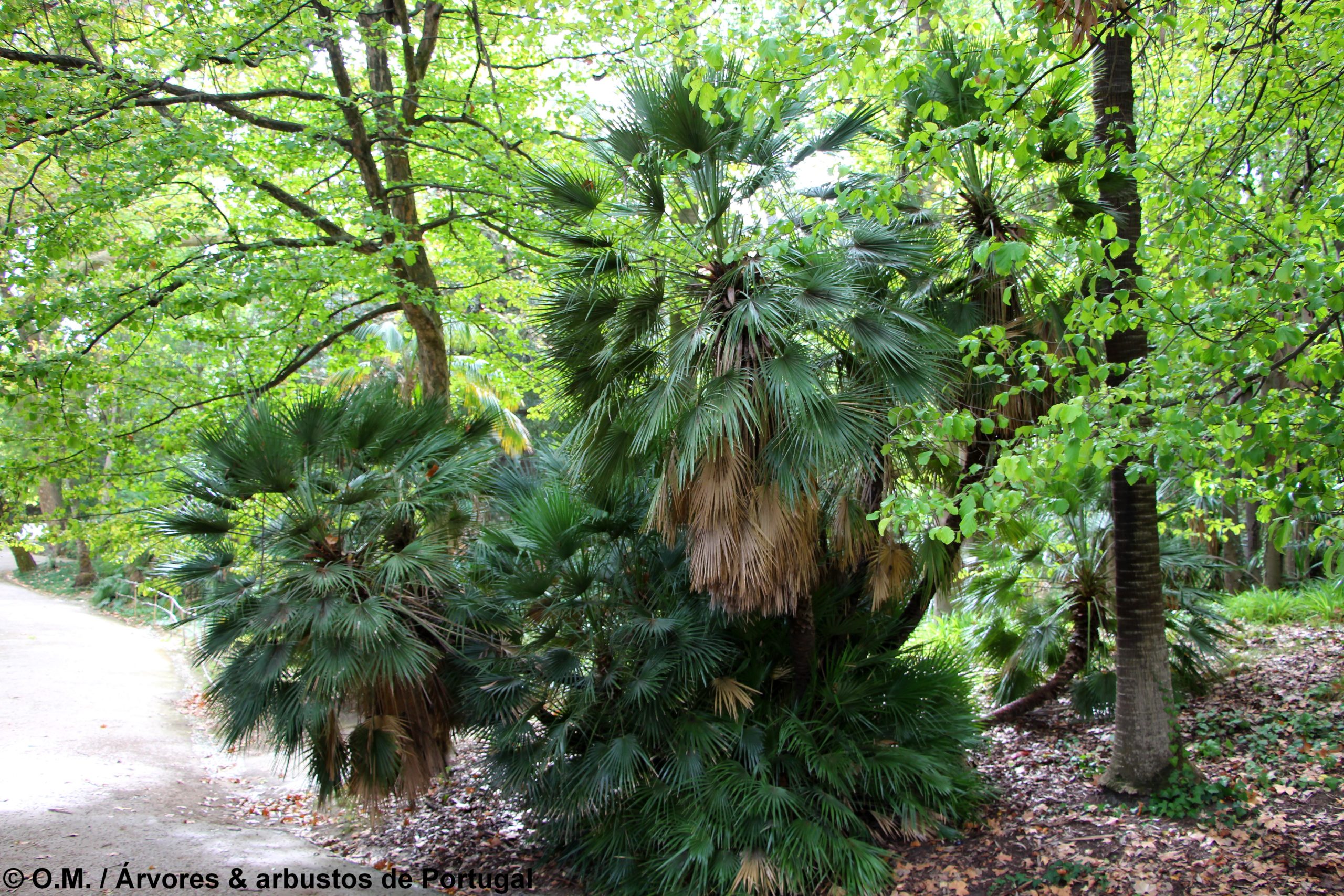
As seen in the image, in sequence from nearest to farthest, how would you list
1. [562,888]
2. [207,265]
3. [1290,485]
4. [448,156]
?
1. [1290,485]
2. [562,888]
3. [207,265]
4. [448,156]

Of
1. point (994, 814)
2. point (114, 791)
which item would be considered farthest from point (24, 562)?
point (994, 814)

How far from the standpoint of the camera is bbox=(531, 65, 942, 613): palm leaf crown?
557 cm

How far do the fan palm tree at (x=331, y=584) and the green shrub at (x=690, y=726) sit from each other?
1.82 ft

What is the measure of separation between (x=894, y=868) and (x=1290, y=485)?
13.4 ft

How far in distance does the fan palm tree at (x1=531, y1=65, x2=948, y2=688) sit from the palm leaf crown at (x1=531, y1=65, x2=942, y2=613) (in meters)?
0.01

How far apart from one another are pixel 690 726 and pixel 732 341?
9.47 feet

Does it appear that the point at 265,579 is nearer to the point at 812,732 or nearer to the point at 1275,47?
the point at 812,732

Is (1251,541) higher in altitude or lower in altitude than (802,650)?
higher

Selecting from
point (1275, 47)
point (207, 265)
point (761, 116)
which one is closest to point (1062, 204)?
point (1275, 47)

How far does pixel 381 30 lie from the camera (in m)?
8.16

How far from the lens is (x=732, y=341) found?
5.70m

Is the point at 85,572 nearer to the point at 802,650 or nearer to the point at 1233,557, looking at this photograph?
the point at 802,650

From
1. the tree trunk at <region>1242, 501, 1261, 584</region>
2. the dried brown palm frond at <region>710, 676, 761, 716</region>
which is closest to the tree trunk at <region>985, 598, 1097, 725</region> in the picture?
the dried brown palm frond at <region>710, 676, 761, 716</region>

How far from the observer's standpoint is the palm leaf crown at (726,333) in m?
5.57
